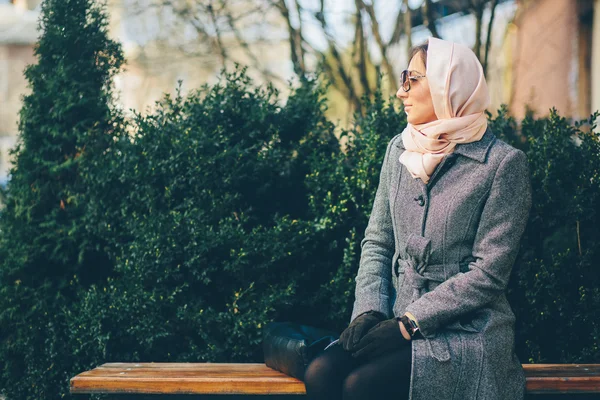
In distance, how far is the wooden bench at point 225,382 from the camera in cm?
328

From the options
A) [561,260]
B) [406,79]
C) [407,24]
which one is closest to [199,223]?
[406,79]

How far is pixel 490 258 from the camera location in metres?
2.96

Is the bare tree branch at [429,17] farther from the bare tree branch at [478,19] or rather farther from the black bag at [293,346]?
the black bag at [293,346]

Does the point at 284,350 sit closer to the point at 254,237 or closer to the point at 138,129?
the point at 254,237

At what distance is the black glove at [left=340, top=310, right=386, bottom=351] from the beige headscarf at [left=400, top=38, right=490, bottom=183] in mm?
632

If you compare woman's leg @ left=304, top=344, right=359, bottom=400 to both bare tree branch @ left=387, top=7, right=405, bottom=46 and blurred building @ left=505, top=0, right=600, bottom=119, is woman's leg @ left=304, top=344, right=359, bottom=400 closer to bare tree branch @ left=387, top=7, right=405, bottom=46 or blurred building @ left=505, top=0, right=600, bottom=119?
bare tree branch @ left=387, top=7, right=405, bottom=46

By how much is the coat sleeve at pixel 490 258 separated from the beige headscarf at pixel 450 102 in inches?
9.4

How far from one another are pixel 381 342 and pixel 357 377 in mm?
175

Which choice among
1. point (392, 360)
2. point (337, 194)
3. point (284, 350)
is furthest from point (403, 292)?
point (337, 194)

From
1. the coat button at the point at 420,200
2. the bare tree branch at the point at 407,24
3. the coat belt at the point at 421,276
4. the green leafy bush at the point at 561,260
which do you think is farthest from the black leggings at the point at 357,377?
the bare tree branch at the point at 407,24

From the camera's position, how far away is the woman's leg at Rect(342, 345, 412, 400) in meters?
2.90

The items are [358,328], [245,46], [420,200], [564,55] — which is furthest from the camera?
[564,55]

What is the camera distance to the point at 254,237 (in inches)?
167

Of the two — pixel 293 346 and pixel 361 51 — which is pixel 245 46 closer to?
pixel 361 51
